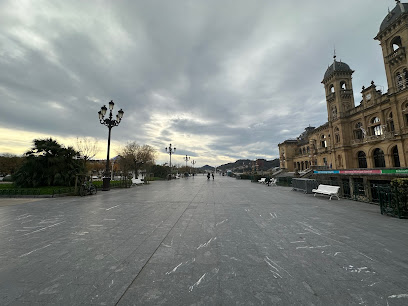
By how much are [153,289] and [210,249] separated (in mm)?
1582

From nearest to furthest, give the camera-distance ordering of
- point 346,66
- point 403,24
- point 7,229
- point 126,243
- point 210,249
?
point 210,249 < point 126,243 < point 7,229 < point 403,24 < point 346,66

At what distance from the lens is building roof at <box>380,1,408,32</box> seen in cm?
2656

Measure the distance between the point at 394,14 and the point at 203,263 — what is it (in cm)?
4607

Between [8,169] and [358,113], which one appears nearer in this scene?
[358,113]

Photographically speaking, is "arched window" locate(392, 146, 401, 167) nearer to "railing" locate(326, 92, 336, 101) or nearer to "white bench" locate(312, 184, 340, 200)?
"railing" locate(326, 92, 336, 101)

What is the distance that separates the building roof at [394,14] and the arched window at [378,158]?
20044mm

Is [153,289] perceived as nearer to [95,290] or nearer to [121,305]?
[121,305]

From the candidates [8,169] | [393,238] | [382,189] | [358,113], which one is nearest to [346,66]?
[358,113]

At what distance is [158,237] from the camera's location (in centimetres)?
446

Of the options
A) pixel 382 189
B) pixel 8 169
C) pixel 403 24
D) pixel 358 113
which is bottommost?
pixel 382 189

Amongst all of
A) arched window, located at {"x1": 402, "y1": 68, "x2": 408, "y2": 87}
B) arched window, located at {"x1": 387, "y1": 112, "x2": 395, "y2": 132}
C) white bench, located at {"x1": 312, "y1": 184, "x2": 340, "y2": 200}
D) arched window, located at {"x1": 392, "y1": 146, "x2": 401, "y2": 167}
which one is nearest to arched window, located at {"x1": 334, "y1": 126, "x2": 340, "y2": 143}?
arched window, located at {"x1": 387, "y1": 112, "x2": 395, "y2": 132}

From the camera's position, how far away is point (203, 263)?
125 inches

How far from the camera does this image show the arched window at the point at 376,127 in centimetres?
3034

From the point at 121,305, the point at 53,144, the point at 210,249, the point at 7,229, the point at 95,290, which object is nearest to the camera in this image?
the point at 121,305
